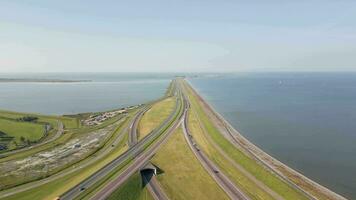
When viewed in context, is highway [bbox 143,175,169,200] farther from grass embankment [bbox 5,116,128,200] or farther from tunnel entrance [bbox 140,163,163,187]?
grass embankment [bbox 5,116,128,200]

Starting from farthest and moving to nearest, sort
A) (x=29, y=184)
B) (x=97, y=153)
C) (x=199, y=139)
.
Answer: (x=199, y=139) → (x=97, y=153) → (x=29, y=184)

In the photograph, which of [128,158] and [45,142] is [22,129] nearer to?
[45,142]

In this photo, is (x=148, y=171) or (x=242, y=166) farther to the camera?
(x=242, y=166)

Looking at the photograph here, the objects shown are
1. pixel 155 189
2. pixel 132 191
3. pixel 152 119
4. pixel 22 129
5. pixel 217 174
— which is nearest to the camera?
pixel 132 191

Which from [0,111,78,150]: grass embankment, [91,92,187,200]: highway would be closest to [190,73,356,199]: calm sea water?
[91,92,187,200]: highway

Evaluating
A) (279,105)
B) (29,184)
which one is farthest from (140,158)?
(279,105)

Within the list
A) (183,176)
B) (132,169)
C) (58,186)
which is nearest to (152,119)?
(132,169)

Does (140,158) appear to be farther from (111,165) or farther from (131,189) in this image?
(131,189)
